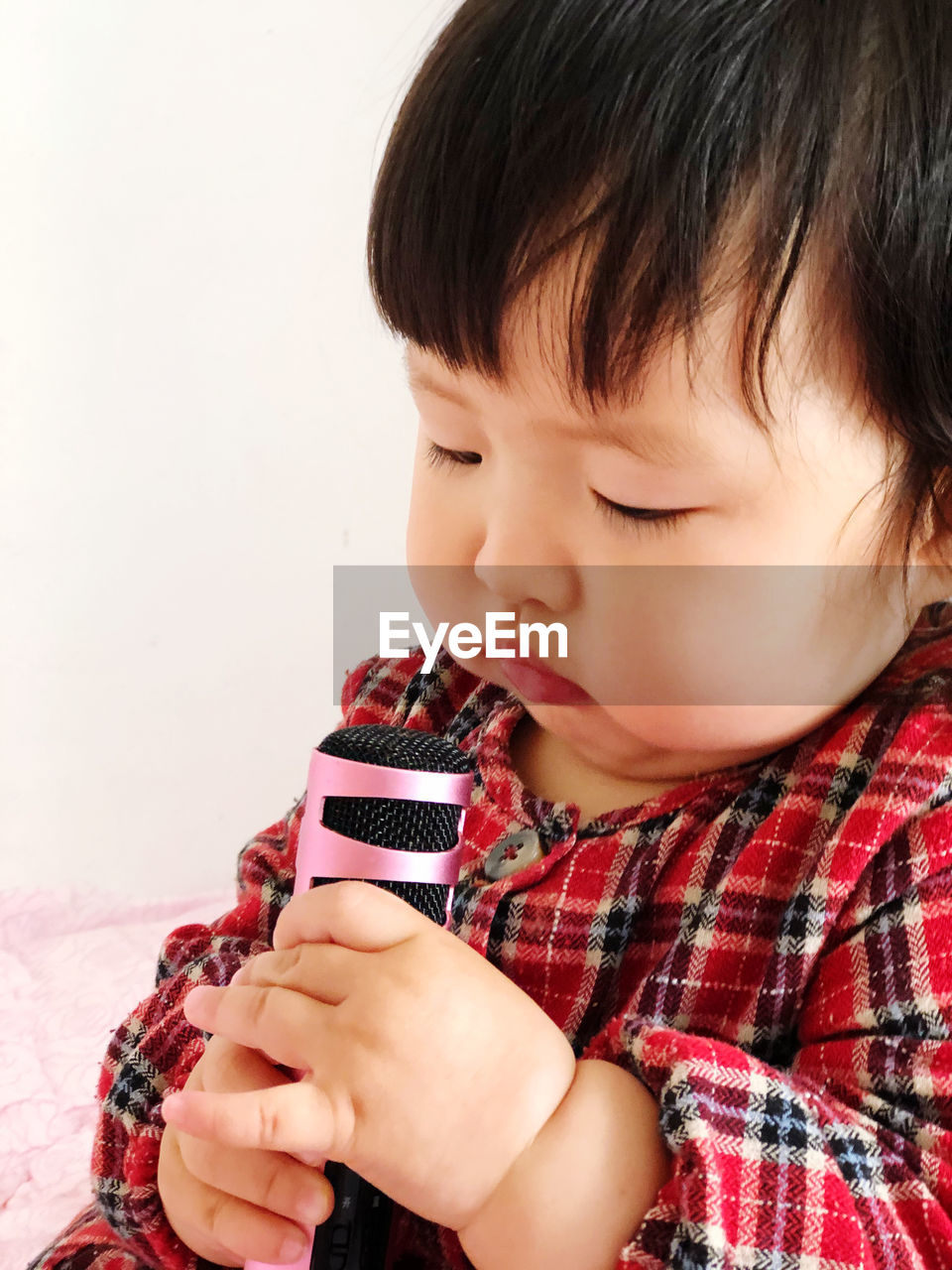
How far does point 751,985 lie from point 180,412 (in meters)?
0.87

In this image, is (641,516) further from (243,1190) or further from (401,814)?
(243,1190)

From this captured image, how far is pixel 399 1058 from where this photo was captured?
1.54ft

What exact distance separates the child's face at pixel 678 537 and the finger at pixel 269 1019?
0.18m

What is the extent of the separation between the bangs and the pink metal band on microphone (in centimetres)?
16

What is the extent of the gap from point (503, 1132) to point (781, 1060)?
6.4 inches

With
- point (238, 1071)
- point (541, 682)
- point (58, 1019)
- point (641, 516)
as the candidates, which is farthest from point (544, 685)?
point (58, 1019)

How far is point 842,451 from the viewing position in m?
0.53

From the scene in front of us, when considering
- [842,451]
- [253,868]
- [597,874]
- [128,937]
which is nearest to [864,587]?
[842,451]

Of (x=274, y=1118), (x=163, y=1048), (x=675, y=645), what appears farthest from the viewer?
(x=163, y=1048)

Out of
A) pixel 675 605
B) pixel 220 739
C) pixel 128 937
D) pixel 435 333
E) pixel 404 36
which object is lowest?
pixel 128 937

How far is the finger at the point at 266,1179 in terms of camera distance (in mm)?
494

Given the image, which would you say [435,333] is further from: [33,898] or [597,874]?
[33,898]

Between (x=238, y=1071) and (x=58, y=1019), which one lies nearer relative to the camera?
(x=238, y=1071)

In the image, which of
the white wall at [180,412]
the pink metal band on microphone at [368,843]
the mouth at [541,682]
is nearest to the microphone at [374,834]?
the pink metal band on microphone at [368,843]
